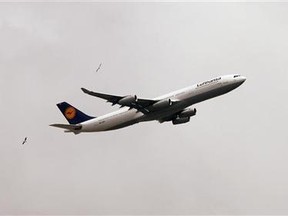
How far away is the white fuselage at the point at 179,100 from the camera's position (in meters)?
86.6

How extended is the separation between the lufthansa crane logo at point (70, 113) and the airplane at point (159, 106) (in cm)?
271

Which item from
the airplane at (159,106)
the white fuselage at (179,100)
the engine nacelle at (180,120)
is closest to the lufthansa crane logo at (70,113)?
the airplane at (159,106)

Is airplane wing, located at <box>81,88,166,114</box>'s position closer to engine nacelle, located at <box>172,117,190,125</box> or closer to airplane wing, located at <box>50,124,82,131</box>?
airplane wing, located at <box>50,124,82,131</box>

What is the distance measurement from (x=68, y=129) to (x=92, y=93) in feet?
35.3

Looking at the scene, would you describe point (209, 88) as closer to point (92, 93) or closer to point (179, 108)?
point (179, 108)

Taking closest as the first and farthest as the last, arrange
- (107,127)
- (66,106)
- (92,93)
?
(92,93) → (107,127) → (66,106)

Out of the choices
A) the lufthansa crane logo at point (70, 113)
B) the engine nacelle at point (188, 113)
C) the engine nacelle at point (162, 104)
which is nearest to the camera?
the engine nacelle at point (162, 104)

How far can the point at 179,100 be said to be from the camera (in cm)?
8712

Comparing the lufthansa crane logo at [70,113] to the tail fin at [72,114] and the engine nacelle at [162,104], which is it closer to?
the tail fin at [72,114]

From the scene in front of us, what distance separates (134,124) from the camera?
306 ft

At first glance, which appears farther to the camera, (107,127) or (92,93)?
(107,127)

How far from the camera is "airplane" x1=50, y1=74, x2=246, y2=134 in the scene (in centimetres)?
8656

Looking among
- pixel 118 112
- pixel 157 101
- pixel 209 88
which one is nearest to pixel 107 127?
pixel 118 112

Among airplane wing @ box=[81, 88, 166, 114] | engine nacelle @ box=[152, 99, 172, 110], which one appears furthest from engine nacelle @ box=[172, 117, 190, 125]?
engine nacelle @ box=[152, 99, 172, 110]
